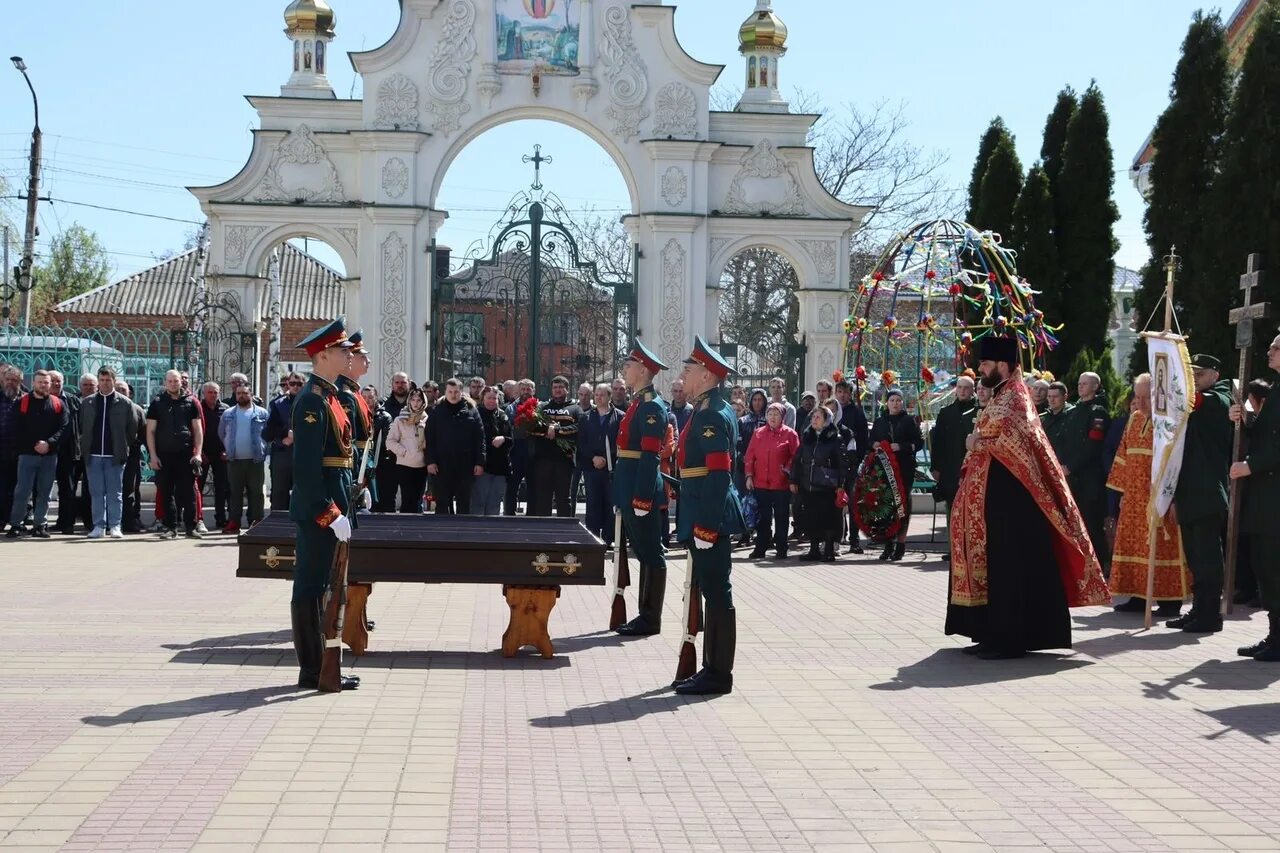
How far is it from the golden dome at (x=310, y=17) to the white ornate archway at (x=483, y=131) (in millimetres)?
1732

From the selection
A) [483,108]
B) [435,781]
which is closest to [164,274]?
[483,108]

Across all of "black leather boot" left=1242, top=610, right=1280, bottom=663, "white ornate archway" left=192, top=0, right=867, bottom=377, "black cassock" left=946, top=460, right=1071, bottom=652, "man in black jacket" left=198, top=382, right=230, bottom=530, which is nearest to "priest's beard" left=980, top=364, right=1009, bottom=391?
"black cassock" left=946, top=460, right=1071, bottom=652

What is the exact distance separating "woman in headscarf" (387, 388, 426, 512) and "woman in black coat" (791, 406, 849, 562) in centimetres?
409

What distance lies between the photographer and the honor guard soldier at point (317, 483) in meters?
8.60

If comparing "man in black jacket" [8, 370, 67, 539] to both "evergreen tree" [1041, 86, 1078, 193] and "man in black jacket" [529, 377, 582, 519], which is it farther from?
"evergreen tree" [1041, 86, 1078, 193]

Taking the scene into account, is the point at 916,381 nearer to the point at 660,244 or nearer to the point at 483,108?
the point at 660,244

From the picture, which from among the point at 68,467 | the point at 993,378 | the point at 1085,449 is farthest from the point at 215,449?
the point at 993,378

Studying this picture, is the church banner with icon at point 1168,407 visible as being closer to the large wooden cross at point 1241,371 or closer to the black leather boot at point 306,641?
the large wooden cross at point 1241,371

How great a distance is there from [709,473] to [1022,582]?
2621 millimetres

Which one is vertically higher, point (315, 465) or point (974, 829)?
point (315, 465)

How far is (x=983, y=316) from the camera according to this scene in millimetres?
20344

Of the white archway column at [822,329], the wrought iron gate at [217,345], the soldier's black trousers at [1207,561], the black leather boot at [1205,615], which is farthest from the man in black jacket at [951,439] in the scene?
the wrought iron gate at [217,345]

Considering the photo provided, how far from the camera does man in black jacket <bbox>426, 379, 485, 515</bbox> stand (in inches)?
650

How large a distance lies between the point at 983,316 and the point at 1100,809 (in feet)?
47.7
